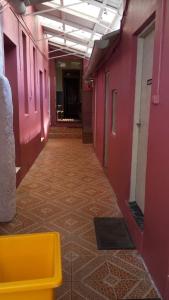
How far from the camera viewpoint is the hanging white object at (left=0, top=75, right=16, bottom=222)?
8.52 feet

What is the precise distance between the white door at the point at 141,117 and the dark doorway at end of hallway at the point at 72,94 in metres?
10.6

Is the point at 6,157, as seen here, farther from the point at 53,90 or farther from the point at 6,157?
the point at 53,90

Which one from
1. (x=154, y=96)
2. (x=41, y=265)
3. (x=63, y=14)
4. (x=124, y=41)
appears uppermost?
(x=63, y=14)

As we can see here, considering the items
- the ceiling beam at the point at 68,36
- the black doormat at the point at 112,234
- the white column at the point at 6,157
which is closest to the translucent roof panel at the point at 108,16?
the ceiling beam at the point at 68,36

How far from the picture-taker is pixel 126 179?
2.90 metres

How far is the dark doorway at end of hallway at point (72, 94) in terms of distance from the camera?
42.6 ft

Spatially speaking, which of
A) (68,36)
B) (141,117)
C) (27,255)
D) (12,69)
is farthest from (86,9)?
(27,255)

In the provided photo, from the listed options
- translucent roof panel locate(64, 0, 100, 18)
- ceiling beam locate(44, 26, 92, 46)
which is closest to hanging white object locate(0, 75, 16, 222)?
translucent roof panel locate(64, 0, 100, 18)

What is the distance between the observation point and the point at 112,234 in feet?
8.47

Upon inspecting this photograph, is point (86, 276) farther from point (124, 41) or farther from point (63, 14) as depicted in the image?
point (63, 14)

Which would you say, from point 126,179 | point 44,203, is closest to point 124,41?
point 126,179

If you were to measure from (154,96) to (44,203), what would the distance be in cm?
216

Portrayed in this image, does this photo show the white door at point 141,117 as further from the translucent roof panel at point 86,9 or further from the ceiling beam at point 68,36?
the ceiling beam at point 68,36

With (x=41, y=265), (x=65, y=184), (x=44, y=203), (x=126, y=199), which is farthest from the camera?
(x=65, y=184)
